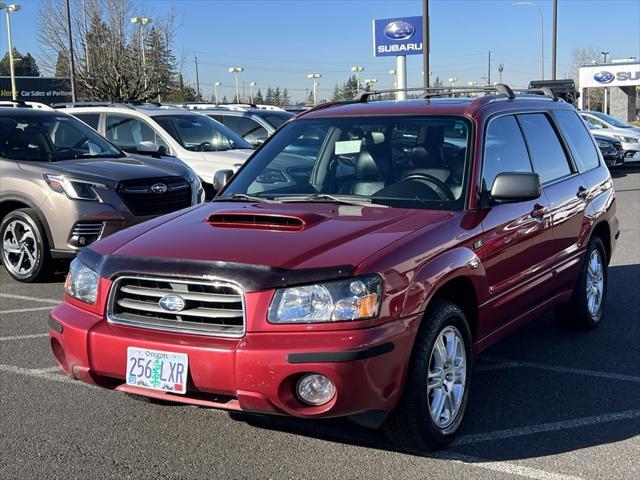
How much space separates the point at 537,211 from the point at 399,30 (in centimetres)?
1870

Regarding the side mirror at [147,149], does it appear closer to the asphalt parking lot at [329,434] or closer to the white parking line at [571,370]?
the asphalt parking lot at [329,434]

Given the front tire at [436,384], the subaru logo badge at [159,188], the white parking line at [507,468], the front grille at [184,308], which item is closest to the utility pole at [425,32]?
the subaru logo badge at [159,188]

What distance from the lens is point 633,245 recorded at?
958 centimetres

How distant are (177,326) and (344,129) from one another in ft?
6.74

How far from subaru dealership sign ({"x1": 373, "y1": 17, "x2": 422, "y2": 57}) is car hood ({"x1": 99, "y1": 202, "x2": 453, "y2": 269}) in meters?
19.1

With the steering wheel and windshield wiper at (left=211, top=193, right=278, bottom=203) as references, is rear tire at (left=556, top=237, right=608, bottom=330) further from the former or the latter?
windshield wiper at (left=211, top=193, right=278, bottom=203)

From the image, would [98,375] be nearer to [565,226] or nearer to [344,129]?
[344,129]

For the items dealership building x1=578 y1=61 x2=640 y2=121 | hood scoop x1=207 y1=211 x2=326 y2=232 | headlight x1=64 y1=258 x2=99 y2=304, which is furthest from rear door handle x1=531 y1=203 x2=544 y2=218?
dealership building x1=578 y1=61 x2=640 y2=121

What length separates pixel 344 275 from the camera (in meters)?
3.32

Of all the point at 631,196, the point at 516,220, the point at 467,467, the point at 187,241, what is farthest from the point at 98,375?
the point at 631,196

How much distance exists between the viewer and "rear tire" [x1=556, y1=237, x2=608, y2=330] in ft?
18.9

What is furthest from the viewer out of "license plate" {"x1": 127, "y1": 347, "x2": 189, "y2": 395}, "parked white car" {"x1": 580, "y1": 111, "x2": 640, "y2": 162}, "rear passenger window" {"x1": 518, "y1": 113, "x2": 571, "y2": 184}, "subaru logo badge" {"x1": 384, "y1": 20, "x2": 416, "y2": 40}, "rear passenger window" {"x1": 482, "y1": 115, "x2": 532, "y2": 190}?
"subaru logo badge" {"x1": 384, "y1": 20, "x2": 416, "y2": 40}

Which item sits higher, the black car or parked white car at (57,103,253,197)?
parked white car at (57,103,253,197)

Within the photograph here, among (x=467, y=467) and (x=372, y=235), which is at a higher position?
(x=372, y=235)
